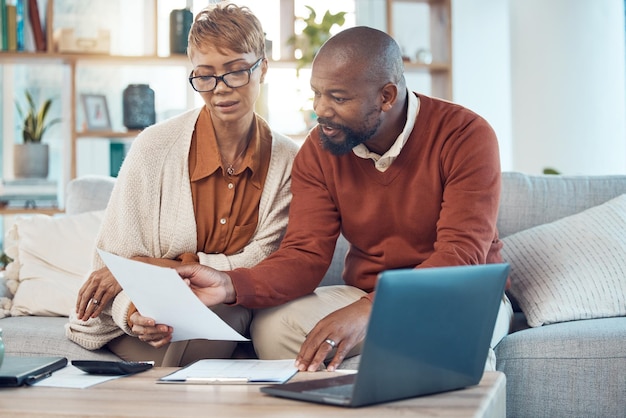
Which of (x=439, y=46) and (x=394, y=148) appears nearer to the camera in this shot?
(x=394, y=148)

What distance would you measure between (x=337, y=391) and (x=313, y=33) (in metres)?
3.28

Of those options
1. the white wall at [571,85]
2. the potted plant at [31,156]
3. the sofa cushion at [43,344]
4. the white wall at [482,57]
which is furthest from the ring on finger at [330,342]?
the white wall at [571,85]

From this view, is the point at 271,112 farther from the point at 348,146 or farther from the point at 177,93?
the point at 348,146

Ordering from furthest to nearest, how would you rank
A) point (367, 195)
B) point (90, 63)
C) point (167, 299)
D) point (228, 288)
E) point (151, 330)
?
point (90, 63) < point (367, 195) < point (228, 288) < point (151, 330) < point (167, 299)

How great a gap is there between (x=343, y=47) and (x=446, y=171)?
38 centimetres

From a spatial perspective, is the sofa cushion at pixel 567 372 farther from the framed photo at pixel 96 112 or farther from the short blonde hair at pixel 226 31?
the framed photo at pixel 96 112

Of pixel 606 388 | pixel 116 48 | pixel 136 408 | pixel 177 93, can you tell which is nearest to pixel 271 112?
pixel 177 93

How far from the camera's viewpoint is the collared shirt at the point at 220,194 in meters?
2.21

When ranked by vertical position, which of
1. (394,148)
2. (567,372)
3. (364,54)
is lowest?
(567,372)

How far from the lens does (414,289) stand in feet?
3.93

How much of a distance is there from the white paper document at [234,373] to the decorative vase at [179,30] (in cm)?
298

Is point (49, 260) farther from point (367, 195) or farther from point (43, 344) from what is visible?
point (367, 195)

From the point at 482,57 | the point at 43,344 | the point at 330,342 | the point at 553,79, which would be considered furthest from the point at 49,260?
the point at 553,79

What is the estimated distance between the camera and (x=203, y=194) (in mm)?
2219
